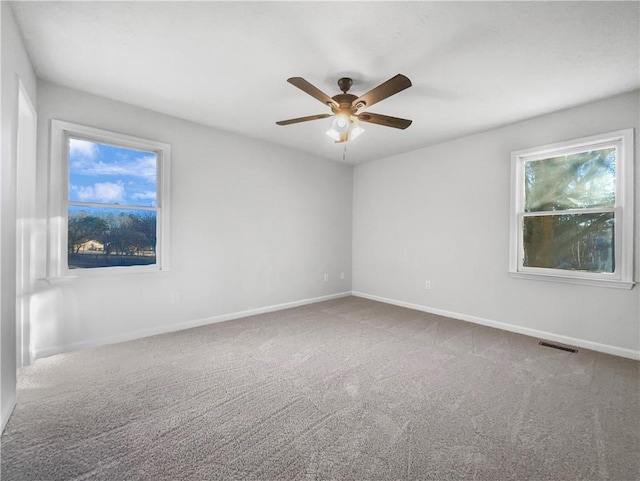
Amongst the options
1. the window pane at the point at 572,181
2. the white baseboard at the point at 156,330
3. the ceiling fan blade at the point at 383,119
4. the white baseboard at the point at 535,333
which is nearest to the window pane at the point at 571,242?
the window pane at the point at 572,181

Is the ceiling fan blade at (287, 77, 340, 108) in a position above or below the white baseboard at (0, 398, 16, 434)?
above

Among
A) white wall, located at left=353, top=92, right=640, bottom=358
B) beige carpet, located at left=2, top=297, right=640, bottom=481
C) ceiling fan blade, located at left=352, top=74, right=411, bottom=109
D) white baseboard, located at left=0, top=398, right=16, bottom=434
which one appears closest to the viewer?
beige carpet, located at left=2, top=297, right=640, bottom=481

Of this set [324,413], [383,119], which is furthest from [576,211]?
[324,413]

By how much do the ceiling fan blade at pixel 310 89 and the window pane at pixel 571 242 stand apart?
283 centimetres

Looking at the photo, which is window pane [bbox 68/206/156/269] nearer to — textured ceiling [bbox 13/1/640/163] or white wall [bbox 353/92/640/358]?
textured ceiling [bbox 13/1/640/163]

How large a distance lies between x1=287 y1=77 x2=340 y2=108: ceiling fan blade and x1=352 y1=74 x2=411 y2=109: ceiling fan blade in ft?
0.65

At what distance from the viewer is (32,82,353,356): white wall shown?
2.75 meters

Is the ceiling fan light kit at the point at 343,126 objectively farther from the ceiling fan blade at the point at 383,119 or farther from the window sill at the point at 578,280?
the window sill at the point at 578,280

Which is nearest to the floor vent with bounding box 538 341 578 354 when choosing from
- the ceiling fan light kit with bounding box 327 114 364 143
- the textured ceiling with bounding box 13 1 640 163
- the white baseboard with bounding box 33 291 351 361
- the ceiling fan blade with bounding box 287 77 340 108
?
the textured ceiling with bounding box 13 1 640 163

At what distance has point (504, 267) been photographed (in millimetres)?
3574

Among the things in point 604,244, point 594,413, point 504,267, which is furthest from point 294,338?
point 604,244

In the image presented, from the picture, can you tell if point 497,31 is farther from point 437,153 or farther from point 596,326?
point 596,326

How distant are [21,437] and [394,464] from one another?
2057 mm

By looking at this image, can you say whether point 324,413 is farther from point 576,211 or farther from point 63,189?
point 576,211
